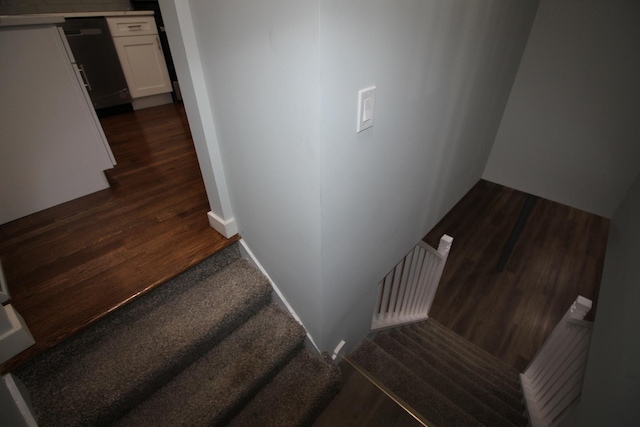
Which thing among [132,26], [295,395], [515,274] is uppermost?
[132,26]

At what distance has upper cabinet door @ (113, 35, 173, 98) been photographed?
3049mm

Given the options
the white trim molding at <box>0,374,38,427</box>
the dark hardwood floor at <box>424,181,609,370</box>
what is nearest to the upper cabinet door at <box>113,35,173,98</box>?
the white trim molding at <box>0,374,38,427</box>

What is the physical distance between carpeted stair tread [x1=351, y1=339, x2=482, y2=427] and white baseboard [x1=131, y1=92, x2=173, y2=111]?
3577 millimetres

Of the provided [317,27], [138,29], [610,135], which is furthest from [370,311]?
[138,29]

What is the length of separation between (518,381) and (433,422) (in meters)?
1.16

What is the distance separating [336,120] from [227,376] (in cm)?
115

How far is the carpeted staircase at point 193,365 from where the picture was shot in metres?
1.04

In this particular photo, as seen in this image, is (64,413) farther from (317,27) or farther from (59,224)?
(317,27)

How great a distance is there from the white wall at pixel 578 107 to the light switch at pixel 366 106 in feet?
6.64

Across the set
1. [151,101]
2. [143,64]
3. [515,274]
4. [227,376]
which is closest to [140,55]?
[143,64]

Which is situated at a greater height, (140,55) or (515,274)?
(140,55)

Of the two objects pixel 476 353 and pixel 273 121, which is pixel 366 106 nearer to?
pixel 273 121

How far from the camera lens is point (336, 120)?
2.59ft

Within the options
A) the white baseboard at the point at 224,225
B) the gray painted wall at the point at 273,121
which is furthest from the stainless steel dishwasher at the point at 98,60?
the gray painted wall at the point at 273,121
